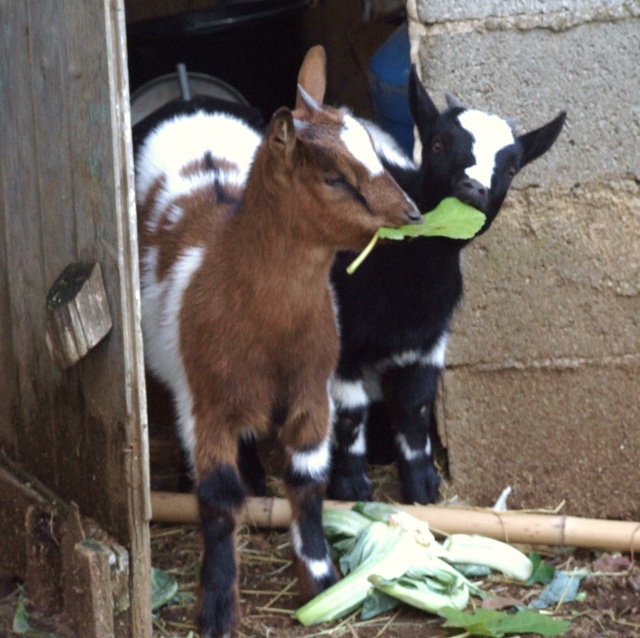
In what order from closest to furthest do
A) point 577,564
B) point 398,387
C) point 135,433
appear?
point 135,433 < point 577,564 < point 398,387

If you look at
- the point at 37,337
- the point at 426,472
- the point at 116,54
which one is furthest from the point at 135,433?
the point at 426,472

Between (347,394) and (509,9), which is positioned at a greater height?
(509,9)

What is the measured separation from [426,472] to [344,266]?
0.92 metres

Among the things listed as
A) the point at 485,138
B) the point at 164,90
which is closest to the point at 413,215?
the point at 485,138

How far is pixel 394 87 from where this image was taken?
490 centimetres

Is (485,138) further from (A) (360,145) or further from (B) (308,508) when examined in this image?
(B) (308,508)

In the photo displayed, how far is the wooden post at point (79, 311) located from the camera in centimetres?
320

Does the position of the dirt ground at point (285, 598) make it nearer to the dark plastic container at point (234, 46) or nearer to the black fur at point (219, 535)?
the black fur at point (219, 535)

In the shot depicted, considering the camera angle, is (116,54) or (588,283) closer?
(116,54)

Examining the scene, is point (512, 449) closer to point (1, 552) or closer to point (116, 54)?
point (1, 552)

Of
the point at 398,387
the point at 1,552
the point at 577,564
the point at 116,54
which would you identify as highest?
the point at 116,54

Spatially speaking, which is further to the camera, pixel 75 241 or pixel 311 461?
pixel 311 461

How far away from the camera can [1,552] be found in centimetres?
385

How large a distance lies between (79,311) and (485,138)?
1589 millimetres
